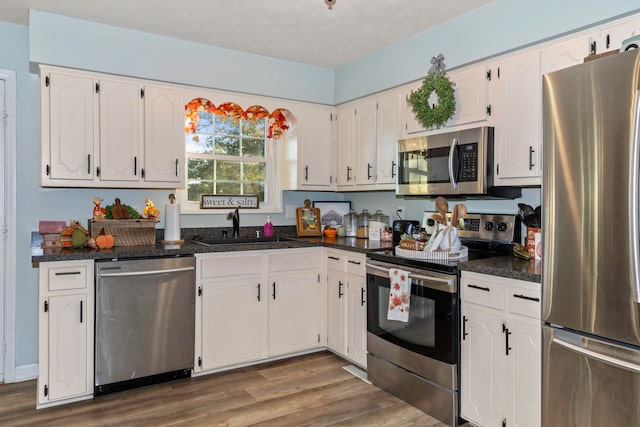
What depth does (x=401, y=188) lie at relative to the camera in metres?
3.46

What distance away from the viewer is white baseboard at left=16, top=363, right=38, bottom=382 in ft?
10.8

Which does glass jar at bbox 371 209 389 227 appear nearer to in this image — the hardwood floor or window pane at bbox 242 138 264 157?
window pane at bbox 242 138 264 157

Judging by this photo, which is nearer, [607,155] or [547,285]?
[607,155]

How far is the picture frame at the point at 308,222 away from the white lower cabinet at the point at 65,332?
6.24ft

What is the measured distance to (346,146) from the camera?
417 cm

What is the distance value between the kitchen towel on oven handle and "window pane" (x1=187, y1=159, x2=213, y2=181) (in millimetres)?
2028

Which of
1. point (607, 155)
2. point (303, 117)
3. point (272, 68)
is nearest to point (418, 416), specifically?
point (607, 155)

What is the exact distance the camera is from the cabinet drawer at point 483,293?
2365mm

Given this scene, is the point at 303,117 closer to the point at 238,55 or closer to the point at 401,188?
the point at 238,55

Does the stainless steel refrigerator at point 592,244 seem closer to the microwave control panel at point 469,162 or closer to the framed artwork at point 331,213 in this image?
the microwave control panel at point 469,162

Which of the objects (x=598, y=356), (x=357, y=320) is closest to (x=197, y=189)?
(x=357, y=320)

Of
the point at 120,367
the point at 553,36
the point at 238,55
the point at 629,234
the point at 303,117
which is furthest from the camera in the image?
the point at 303,117

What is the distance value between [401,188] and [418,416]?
1620 mm

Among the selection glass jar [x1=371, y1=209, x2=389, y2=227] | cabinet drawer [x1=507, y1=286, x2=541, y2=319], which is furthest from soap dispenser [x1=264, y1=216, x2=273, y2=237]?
cabinet drawer [x1=507, y1=286, x2=541, y2=319]
